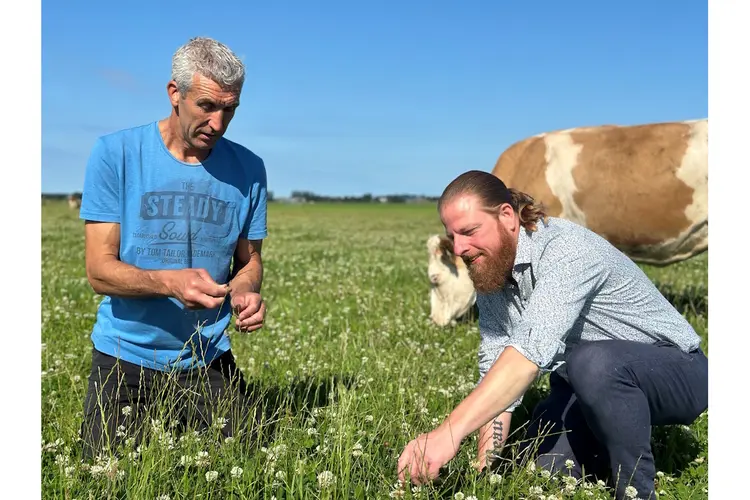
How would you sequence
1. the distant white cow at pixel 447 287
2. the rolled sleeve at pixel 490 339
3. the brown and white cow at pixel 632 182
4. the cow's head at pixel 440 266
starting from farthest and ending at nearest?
the brown and white cow at pixel 632 182, the cow's head at pixel 440 266, the distant white cow at pixel 447 287, the rolled sleeve at pixel 490 339

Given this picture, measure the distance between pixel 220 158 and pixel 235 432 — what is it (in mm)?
1661

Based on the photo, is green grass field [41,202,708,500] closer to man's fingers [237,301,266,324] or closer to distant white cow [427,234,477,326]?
distant white cow [427,234,477,326]

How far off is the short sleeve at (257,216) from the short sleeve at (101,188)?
827 millimetres

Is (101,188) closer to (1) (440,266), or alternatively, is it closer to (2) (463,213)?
(2) (463,213)

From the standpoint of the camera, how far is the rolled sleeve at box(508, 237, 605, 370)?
359 centimetres

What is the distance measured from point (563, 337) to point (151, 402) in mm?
2461

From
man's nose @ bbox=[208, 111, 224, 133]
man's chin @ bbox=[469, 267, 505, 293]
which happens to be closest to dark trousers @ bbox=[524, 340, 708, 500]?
man's chin @ bbox=[469, 267, 505, 293]

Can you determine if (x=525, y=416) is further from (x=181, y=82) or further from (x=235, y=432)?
(x=181, y=82)

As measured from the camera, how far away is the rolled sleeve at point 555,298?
3.59 metres

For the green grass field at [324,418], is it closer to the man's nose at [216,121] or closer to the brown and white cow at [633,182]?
the brown and white cow at [633,182]

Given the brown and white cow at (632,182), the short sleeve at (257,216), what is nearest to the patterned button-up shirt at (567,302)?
the short sleeve at (257,216)
